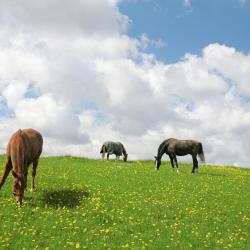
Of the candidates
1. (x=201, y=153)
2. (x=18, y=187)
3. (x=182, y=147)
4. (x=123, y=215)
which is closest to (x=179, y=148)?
(x=182, y=147)

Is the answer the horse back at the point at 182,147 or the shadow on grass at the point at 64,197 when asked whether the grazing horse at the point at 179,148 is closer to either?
the horse back at the point at 182,147

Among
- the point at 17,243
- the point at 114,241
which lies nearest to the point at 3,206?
the point at 17,243

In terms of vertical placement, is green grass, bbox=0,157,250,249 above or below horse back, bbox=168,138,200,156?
below

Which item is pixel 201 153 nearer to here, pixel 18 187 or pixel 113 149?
pixel 113 149

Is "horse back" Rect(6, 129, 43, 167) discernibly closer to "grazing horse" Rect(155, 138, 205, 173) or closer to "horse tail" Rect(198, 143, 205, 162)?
"grazing horse" Rect(155, 138, 205, 173)

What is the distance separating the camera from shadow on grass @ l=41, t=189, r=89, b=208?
1962cm

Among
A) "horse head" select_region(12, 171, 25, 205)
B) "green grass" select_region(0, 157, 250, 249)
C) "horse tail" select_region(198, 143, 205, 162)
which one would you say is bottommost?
"green grass" select_region(0, 157, 250, 249)

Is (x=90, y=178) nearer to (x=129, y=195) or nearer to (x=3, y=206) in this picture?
(x=129, y=195)

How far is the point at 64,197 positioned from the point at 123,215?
4093 millimetres

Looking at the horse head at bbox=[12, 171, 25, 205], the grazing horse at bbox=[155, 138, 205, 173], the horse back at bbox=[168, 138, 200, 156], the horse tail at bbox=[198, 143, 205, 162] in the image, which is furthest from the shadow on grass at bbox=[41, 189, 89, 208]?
the horse tail at bbox=[198, 143, 205, 162]

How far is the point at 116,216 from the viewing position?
59.2 feet

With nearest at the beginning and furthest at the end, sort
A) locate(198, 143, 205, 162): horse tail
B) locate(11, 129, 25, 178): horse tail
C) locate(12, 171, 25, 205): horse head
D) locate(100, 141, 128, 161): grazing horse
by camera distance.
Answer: locate(12, 171, 25, 205): horse head < locate(11, 129, 25, 178): horse tail < locate(198, 143, 205, 162): horse tail < locate(100, 141, 128, 161): grazing horse

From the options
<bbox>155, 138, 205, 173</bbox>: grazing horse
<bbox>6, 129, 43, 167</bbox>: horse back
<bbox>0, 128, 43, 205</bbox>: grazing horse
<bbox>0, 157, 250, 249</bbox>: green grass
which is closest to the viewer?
<bbox>0, 157, 250, 249</bbox>: green grass

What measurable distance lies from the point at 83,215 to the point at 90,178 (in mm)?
9926
